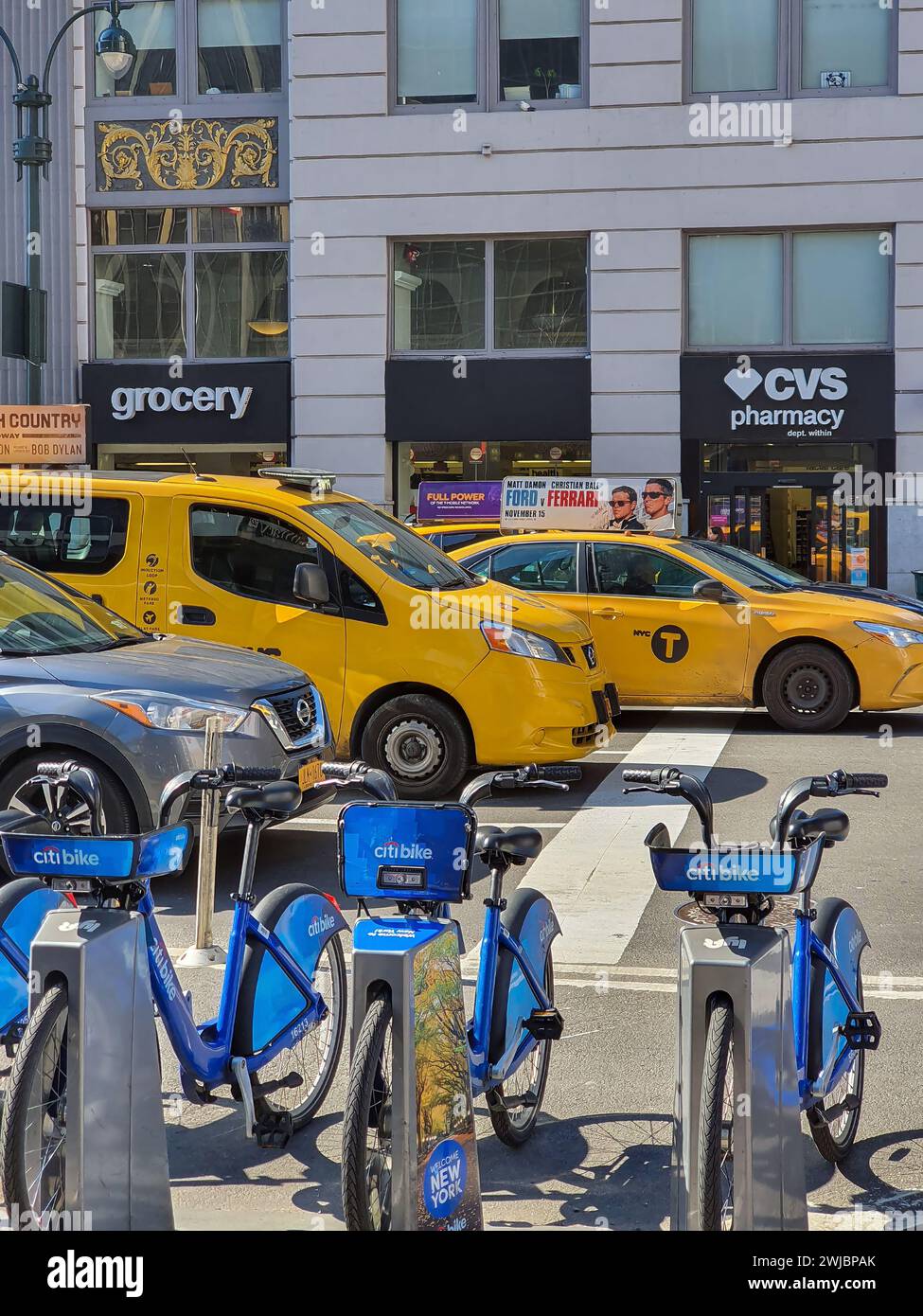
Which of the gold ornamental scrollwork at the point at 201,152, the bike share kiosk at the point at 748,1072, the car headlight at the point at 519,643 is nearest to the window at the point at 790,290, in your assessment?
the gold ornamental scrollwork at the point at 201,152

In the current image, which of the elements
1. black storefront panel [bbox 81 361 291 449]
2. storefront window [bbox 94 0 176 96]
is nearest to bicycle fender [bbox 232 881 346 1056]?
black storefront panel [bbox 81 361 291 449]

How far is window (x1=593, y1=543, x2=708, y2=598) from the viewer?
1311cm

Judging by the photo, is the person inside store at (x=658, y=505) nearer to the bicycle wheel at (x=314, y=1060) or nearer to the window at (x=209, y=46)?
the window at (x=209, y=46)

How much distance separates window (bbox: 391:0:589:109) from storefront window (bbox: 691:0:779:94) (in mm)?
1638

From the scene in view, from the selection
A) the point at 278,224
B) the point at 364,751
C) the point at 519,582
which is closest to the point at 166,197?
the point at 278,224

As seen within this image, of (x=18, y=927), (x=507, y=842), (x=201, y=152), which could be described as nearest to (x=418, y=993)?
(x=507, y=842)

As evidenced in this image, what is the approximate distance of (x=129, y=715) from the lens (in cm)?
742

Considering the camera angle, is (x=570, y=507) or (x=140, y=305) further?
(x=140, y=305)

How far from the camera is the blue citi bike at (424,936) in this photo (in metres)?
3.56

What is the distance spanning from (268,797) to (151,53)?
70.1 ft

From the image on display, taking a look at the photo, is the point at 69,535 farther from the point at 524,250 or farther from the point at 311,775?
the point at 524,250

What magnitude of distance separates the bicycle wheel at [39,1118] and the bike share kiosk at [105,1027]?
0.06 meters

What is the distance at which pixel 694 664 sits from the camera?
13.0 metres
